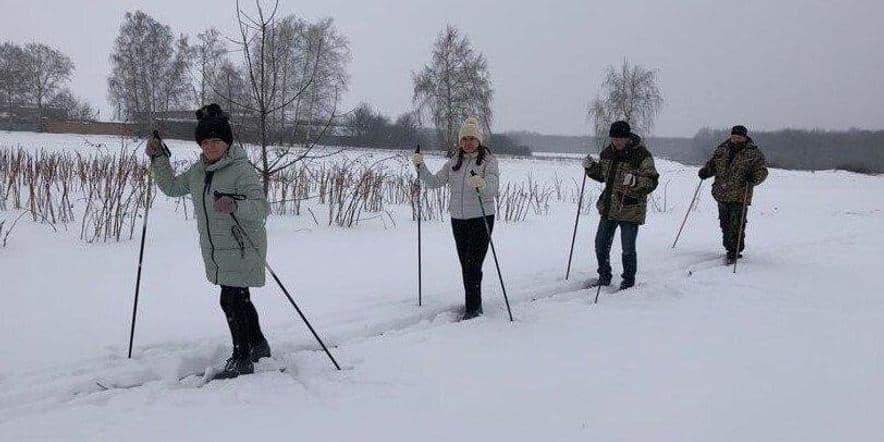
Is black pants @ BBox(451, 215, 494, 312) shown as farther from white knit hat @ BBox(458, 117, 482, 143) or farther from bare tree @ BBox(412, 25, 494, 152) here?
bare tree @ BBox(412, 25, 494, 152)

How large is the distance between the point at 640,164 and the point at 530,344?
7.90ft

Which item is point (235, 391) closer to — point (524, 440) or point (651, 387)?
point (524, 440)

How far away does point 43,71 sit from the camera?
3616 centimetres

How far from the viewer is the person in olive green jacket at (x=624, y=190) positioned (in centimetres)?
516

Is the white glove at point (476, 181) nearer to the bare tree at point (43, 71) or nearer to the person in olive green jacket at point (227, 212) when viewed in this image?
the person in olive green jacket at point (227, 212)

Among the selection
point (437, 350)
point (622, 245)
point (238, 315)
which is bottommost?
point (437, 350)

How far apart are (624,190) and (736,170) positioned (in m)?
2.46

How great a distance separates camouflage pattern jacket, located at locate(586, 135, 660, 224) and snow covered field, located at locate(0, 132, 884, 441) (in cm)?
80

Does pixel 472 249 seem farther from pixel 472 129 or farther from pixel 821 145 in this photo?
pixel 821 145

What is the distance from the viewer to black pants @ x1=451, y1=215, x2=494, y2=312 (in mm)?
4402

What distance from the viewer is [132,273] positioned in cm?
514

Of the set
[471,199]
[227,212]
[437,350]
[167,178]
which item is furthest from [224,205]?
[471,199]

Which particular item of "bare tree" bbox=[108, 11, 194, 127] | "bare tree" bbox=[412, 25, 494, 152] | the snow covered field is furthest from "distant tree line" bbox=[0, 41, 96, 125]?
the snow covered field

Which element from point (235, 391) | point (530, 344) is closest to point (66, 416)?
point (235, 391)
